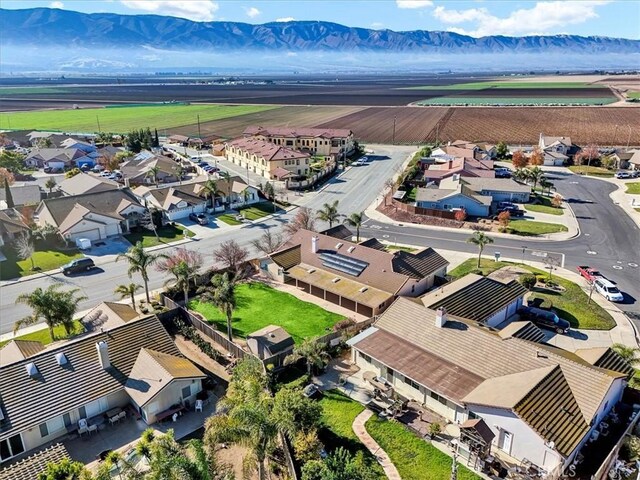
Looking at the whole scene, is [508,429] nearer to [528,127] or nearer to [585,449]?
[585,449]

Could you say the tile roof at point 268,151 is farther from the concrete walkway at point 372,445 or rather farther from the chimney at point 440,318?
the concrete walkway at point 372,445

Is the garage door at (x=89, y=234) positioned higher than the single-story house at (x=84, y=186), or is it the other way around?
the single-story house at (x=84, y=186)

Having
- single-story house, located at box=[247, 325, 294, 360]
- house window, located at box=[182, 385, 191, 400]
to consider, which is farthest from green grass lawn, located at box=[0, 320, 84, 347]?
single-story house, located at box=[247, 325, 294, 360]

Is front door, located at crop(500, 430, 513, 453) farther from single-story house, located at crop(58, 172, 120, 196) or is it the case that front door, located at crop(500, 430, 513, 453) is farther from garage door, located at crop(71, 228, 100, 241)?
single-story house, located at crop(58, 172, 120, 196)

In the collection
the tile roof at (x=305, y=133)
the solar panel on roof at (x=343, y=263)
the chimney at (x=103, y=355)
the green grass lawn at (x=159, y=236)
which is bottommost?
the green grass lawn at (x=159, y=236)

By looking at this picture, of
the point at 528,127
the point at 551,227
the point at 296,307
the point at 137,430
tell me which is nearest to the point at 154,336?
the point at 137,430

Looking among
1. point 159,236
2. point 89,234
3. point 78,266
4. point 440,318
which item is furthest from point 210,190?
point 440,318

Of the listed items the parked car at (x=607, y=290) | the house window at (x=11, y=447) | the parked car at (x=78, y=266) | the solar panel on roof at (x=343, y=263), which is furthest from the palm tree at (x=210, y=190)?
the parked car at (x=607, y=290)
